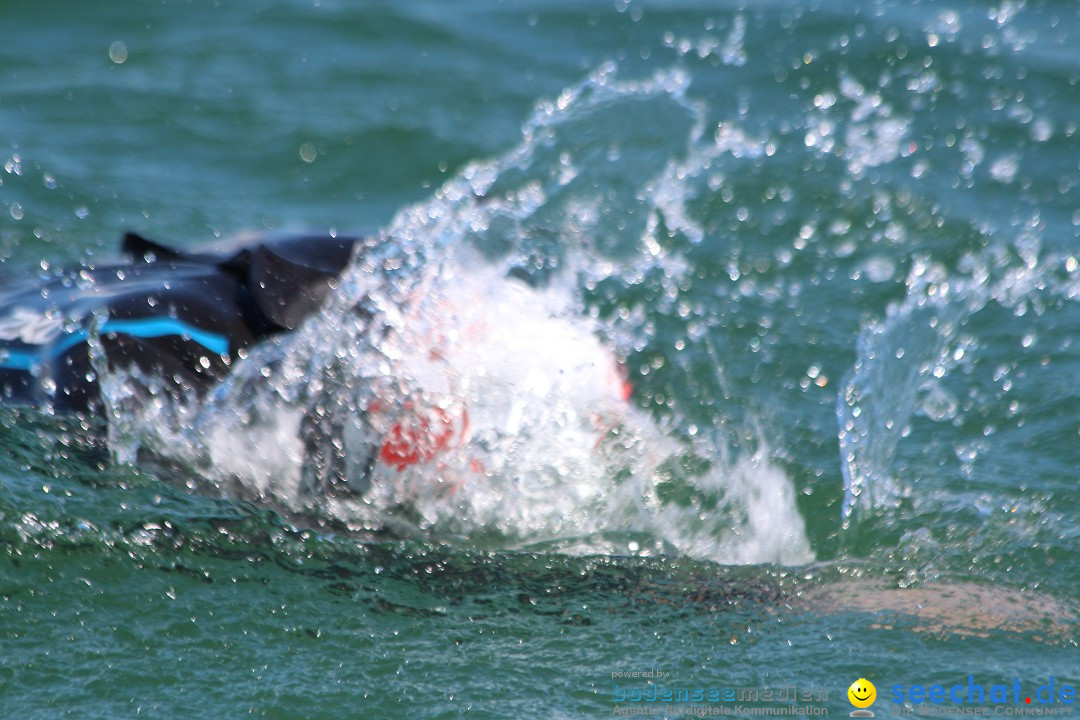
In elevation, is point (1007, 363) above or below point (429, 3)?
below

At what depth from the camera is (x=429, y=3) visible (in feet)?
24.5

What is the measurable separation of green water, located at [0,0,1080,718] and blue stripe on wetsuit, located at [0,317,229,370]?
150mm

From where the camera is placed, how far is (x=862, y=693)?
8.43ft

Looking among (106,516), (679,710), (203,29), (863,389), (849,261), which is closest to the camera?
(679,710)

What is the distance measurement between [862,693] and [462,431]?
1017mm

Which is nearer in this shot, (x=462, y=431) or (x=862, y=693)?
(x=862, y=693)

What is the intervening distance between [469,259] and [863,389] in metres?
1.24

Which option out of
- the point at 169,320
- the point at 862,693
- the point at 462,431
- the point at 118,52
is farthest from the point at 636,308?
the point at 118,52

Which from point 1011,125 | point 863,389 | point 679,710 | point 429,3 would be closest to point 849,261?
point 863,389

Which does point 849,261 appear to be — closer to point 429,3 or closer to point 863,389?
point 863,389

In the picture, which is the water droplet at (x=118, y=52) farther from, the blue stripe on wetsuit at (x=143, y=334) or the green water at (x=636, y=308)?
the blue stripe on wetsuit at (x=143, y=334)

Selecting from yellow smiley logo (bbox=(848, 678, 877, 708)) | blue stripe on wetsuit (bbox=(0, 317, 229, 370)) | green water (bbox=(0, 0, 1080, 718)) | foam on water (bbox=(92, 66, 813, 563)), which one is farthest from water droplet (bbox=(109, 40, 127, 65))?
yellow smiley logo (bbox=(848, 678, 877, 708))

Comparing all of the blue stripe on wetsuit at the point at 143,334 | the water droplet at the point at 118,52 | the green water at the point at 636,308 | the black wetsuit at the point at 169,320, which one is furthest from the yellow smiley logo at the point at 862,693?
the water droplet at the point at 118,52

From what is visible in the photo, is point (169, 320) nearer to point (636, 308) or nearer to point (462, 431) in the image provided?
point (462, 431)
